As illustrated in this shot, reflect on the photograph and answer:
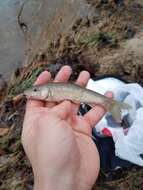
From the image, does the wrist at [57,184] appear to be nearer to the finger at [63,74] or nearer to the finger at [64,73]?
the finger at [63,74]

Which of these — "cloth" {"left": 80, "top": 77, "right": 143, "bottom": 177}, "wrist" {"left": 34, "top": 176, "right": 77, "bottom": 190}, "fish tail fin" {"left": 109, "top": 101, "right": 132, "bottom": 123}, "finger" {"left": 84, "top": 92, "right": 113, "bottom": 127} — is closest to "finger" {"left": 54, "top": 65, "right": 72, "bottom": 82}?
"finger" {"left": 84, "top": 92, "right": 113, "bottom": 127}

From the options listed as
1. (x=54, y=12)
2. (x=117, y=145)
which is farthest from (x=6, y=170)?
(x=54, y=12)

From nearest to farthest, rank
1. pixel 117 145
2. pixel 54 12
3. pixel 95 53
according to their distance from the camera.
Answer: pixel 117 145 < pixel 95 53 < pixel 54 12

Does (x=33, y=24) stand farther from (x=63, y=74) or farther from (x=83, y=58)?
(x=63, y=74)

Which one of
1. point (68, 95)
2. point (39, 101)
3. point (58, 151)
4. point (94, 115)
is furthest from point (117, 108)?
point (58, 151)

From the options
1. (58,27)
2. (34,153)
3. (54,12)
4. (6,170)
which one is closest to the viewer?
(34,153)

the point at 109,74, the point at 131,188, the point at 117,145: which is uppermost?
the point at 109,74

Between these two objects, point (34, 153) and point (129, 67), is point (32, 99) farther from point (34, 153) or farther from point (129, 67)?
point (129, 67)

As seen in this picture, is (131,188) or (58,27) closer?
(131,188)

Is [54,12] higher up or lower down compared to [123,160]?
higher up
